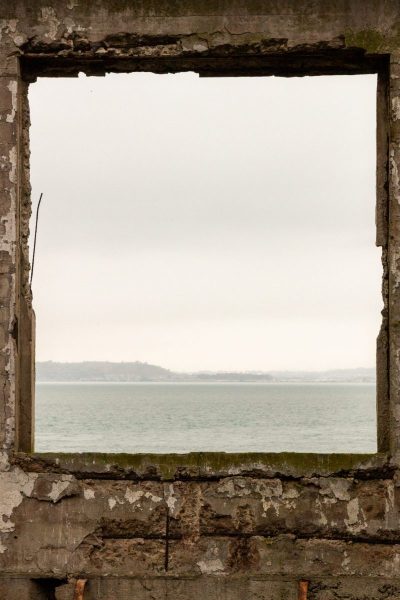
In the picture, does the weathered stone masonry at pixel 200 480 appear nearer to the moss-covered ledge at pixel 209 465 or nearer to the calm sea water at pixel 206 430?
the moss-covered ledge at pixel 209 465

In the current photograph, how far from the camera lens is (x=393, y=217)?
459 centimetres

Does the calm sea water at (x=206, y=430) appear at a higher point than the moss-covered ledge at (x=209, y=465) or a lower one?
lower

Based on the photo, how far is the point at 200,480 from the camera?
461cm

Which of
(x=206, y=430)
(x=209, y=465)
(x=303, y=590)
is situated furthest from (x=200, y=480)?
(x=206, y=430)

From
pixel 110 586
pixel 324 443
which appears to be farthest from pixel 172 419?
pixel 110 586

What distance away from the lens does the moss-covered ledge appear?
457cm

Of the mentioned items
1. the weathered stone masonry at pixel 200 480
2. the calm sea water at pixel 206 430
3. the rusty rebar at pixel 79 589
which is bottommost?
the calm sea water at pixel 206 430

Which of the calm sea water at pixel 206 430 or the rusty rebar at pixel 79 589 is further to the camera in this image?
the calm sea water at pixel 206 430

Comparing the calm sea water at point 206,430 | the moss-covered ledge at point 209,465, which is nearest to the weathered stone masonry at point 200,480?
the moss-covered ledge at point 209,465

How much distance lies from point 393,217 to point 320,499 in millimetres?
1550

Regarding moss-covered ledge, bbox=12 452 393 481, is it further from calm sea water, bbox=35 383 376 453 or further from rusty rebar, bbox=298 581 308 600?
calm sea water, bbox=35 383 376 453

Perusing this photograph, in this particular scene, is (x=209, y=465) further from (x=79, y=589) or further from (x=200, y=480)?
(x=79, y=589)

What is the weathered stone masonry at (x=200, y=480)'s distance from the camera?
15.0 feet

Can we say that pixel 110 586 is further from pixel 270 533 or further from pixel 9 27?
pixel 9 27
